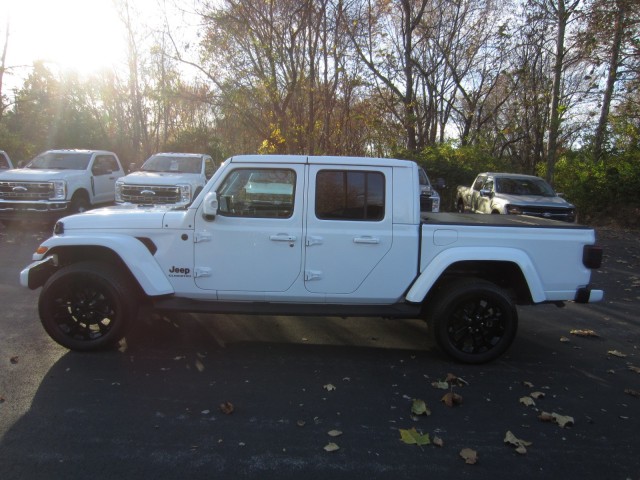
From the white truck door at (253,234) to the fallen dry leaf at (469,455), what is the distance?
209cm

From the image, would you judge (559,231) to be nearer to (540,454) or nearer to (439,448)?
(540,454)

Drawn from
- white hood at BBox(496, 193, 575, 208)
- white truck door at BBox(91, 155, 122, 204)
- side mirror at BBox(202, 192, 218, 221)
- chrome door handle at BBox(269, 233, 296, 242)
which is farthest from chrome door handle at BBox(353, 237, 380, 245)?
white truck door at BBox(91, 155, 122, 204)

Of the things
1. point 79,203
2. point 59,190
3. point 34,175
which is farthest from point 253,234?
point 79,203

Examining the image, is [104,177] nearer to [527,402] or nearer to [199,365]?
[199,365]

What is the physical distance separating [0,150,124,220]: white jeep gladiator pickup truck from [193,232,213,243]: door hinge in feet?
27.7

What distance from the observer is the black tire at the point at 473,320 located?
4.60 meters

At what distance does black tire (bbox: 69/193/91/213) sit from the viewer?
1195 cm

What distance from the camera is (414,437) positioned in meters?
3.42

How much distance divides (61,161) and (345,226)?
10977mm

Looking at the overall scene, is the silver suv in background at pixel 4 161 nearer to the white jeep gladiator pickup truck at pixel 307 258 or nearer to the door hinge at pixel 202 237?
the white jeep gladiator pickup truck at pixel 307 258

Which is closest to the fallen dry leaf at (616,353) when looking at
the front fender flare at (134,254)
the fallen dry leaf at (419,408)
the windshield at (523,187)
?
the fallen dry leaf at (419,408)

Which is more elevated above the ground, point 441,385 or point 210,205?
point 210,205

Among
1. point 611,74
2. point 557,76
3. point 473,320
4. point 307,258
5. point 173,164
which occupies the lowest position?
point 473,320

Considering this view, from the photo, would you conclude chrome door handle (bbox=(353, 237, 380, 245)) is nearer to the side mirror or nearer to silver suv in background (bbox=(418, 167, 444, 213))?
the side mirror
